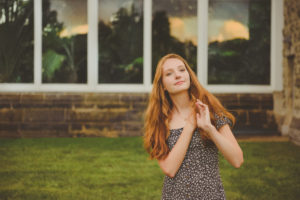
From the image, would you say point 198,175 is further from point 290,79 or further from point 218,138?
point 290,79

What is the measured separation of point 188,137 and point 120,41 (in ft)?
21.8

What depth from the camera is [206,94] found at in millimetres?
1992

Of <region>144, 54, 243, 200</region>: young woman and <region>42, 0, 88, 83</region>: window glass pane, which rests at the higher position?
<region>42, 0, 88, 83</region>: window glass pane

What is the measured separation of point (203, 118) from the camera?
1.79 m

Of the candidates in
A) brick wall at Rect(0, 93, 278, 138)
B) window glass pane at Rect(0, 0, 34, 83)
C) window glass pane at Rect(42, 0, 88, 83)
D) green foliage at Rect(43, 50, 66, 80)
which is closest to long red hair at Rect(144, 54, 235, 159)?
brick wall at Rect(0, 93, 278, 138)

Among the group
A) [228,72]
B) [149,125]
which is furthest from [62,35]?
[149,125]

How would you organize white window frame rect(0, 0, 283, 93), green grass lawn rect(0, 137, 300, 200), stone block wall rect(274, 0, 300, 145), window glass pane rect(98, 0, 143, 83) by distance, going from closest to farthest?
green grass lawn rect(0, 137, 300, 200)
stone block wall rect(274, 0, 300, 145)
white window frame rect(0, 0, 283, 93)
window glass pane rect(98, 0, 143, 83)

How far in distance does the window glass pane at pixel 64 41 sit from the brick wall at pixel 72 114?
1.93 feet

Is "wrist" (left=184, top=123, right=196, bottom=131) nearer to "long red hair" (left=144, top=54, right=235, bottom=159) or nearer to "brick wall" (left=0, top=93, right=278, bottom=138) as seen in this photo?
"long red hair" (left=144, top=54, right=235, bottom=159)

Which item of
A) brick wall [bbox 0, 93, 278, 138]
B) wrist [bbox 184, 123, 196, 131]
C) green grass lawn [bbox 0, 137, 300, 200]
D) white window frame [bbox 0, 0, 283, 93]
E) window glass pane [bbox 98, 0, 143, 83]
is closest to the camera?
wrist [bbox 184, 123, 196, 131]

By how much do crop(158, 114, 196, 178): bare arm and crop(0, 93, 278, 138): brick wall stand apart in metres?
5.99

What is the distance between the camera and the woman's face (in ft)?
6.44

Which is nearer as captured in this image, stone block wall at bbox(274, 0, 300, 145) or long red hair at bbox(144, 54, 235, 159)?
long red hair at bbox(144, 54, 235, 159)

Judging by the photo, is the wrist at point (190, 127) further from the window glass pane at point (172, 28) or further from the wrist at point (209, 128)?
the window glass pane at point (172, 28)
